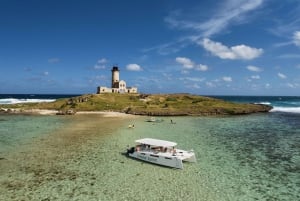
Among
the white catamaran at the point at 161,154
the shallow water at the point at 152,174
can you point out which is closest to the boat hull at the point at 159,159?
the white catamaran at the point at 161,154

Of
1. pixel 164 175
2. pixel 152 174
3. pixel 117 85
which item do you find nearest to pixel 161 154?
pixel 152 174

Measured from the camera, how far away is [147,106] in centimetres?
11206

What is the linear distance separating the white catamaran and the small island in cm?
6150

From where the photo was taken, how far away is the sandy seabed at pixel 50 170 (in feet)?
84.8

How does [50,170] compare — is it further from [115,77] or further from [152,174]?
[115,77]

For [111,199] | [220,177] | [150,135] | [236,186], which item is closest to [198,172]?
[220,177]

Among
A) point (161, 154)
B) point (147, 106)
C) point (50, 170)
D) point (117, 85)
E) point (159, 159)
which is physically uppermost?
point (117, 85)

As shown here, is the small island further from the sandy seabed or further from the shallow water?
the sandy seabed

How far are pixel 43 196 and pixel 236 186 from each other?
17276 millimetres

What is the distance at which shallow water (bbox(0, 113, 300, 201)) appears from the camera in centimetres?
2588

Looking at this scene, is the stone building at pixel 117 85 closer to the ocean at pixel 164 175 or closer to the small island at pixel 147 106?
the small island at pixel 147 106

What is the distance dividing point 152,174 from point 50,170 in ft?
36.6

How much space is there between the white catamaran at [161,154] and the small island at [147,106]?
6150 cm

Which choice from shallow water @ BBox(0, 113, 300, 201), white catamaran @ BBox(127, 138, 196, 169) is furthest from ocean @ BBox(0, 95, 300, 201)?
white catamaran @ BBox(127, 138, 196, 169)
